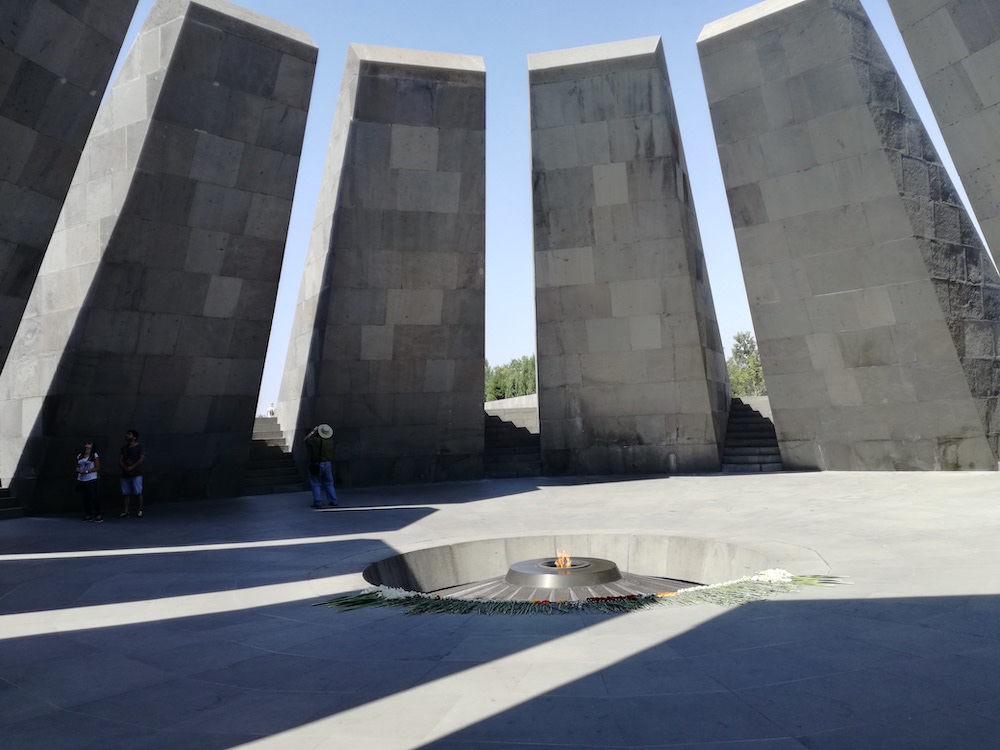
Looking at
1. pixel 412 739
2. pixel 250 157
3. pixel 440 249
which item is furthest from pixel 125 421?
pixel 412 739

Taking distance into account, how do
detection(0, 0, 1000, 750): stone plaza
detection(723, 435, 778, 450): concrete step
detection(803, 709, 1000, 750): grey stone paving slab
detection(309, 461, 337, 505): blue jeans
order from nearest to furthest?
detection(803, 709, 1000, 750): grey stone paving slab, detection(0, 0, 1000, 750): stone plaza, detection(309, 461, 337, 505): blue jeans, detection(723, 435, 778, 450): concrete step

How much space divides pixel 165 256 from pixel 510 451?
961cm

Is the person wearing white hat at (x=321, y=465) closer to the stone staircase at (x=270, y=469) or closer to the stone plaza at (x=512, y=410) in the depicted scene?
the stone plaza at (x=512, y=410)

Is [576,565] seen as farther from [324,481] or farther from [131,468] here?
[131,468]

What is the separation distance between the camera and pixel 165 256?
13.0 meters

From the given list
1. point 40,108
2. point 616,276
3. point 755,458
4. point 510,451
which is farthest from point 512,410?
point 40,108

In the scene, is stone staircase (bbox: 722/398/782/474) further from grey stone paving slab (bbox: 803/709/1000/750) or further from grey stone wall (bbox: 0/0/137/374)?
grey stone wall (bbox: 0/0/137/374)

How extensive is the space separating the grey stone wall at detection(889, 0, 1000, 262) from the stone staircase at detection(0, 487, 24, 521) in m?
16.7

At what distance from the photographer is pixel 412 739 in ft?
9.95

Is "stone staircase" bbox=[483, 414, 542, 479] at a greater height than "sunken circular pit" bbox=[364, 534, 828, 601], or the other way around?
"stone staircase" bbox=[483, 414, 542, 479]

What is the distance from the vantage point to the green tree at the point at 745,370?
80.5m

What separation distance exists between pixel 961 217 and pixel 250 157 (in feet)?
48.2

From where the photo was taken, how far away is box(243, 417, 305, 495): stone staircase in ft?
51.2

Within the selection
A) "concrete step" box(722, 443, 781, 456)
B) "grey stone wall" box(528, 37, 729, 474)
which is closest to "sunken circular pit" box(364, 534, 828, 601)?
"grey stone wall" box(528, 37, 729, 474)
